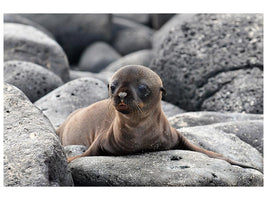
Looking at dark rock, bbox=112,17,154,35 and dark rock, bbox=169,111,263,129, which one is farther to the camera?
dark rock, bbox=112,17,154,35

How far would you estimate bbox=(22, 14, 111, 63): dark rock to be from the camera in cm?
1733

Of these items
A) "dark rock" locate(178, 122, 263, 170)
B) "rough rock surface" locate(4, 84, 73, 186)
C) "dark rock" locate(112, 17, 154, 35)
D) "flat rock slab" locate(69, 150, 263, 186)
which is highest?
"rough rock surface" locate(4, 84, 73, 186)

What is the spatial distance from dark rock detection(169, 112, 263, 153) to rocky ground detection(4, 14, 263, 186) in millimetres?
19

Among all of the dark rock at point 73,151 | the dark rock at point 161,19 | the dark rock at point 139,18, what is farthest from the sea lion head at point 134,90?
the dark rock at point 139,18

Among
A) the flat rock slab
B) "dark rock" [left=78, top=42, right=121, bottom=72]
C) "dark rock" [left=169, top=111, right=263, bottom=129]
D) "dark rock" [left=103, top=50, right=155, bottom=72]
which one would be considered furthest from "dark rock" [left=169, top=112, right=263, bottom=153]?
"dark rock" [left=78, top=42, right=121, bottom=72]

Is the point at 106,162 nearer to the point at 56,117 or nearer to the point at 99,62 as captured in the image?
the point at 56,117

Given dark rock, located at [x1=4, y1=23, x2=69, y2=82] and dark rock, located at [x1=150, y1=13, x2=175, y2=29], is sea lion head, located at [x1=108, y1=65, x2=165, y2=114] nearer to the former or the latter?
dark rock, located at [x1=4, y1=23, x2=69, y2=82]

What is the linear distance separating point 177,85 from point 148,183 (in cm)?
599

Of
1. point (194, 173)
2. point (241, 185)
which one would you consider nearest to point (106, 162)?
point (194, 173)

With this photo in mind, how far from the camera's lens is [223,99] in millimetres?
10039

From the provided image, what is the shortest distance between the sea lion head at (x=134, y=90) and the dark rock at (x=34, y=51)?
6368 mm

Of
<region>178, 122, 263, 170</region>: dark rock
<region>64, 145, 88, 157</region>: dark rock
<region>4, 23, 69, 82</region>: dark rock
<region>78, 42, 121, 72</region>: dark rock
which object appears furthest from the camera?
<region>78, 42, 121, 72</region>: dark rock

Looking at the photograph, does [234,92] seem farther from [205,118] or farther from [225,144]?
[225,144]

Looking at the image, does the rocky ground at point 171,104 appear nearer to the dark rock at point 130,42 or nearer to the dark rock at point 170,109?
the dark rock at point 170,109
